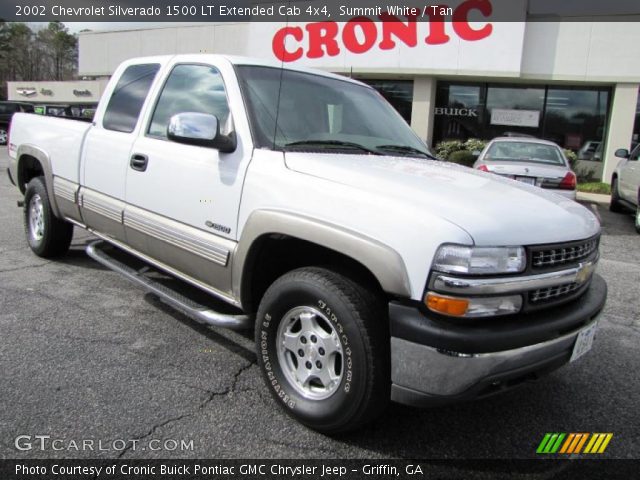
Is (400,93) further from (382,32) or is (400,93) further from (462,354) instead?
(462,354)

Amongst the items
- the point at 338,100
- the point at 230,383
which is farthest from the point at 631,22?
the point at 230,383

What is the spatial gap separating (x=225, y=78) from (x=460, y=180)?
5.12ft

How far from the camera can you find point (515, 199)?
8.58 ft

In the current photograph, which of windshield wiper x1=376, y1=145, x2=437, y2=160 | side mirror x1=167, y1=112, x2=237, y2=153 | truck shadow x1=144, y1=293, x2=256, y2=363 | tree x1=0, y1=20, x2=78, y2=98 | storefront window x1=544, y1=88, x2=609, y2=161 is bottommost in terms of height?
truck shadow x1=144, y1=293, x2=256, y2=363

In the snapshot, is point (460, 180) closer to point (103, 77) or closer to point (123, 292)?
point (123, 292)

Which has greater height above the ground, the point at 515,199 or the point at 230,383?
the point at 515,199

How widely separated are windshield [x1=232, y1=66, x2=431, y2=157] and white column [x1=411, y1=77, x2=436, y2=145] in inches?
599

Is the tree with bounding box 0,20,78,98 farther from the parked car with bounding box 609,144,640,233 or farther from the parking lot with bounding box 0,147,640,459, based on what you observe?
the parking lot with bounding box 0,147,640,459

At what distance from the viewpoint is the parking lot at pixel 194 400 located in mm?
2605

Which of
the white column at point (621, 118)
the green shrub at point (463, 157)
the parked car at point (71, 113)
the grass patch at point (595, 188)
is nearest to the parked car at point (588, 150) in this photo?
the white column at point (621, 118)

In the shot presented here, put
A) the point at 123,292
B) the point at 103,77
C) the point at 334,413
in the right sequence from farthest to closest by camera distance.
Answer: the point at 103,77 < the point at 123,292 < the point at 334,413

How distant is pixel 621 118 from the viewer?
55.7 feet

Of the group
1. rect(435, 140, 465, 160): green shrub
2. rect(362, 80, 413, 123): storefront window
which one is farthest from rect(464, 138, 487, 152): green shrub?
rect(362, 80, 413, 123): storefront window

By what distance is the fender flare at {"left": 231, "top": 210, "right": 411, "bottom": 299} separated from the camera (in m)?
2.23
